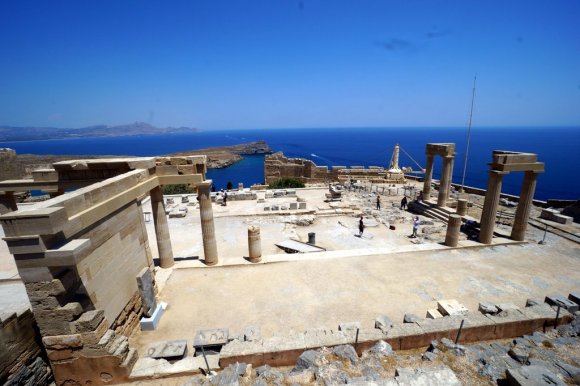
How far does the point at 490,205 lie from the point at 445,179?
5719 mm

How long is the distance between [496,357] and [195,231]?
15.1m

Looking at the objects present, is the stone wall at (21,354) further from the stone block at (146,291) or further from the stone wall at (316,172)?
the stone wall at (316,172)

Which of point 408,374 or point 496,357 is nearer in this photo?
point 408,374

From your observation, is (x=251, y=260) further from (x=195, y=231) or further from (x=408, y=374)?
(x=408, y=374)

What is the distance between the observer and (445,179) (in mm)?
18688

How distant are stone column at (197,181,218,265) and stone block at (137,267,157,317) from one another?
3.14 meters

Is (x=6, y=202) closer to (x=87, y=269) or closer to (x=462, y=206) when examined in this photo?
A: (x=87, y=269)

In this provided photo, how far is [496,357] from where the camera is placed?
600 cm

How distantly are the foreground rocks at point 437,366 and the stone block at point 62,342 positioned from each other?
8.65 ft

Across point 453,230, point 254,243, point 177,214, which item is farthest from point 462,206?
point 177,214

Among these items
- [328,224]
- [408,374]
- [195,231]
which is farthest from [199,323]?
[328,224]

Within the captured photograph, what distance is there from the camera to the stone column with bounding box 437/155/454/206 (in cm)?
1812

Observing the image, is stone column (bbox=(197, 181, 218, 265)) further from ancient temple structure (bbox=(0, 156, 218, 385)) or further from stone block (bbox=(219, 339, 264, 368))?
stone block (bbox=(219, 339, 264, 368))

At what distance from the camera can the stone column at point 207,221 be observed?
434 inches
